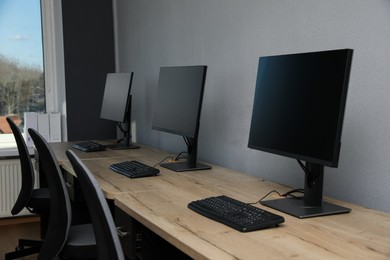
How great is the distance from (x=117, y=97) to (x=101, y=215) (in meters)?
2.39

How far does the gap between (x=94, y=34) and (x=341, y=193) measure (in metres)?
3.14

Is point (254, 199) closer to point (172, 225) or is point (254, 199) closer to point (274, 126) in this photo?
point (274, 126)

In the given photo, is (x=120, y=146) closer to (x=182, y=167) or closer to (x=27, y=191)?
(x=27, y=191)

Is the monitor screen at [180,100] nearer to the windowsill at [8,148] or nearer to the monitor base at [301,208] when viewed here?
the monitor base at [301,208]

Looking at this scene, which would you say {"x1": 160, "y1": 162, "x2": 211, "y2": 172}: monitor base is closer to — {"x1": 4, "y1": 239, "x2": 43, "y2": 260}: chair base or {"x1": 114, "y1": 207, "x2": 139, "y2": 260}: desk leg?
{"x1": 114, "y1": 207, "x2": 139, "y2": 260}: desk leg

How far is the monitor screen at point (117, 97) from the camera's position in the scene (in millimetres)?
3439

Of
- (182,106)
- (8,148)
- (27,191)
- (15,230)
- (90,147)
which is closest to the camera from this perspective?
(182,106)

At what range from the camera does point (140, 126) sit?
13.4ft

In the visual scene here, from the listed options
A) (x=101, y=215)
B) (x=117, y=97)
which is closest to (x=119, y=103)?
(x=117, y=97)

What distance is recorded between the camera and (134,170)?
2.52m

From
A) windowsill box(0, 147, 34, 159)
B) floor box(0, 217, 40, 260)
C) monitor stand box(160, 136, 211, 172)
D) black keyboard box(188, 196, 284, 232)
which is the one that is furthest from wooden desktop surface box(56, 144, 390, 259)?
windowsill box(0, 147, 34, 159)

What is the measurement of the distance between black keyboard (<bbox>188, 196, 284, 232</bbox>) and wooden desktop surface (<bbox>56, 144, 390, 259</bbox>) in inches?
0.9

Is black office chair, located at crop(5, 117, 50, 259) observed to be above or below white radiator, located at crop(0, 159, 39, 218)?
above

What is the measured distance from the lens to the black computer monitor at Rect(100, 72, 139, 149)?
3.44 meters
